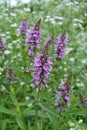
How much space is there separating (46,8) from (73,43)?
1.68 meters

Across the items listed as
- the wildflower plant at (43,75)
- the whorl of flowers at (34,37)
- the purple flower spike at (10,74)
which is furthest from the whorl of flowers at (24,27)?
the whorl of flowers at (34,37)

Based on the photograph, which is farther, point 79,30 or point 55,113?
point 79,30

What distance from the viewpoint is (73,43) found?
5906 millimetres

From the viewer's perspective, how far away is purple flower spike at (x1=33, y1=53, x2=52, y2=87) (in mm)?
2658

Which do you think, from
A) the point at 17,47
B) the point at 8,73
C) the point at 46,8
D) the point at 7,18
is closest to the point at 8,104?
the point at 8,73

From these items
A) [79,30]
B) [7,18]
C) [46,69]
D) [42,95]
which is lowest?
[79,30]

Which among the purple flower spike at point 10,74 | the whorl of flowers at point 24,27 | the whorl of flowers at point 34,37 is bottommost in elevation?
the purple flower spike at point 10,74

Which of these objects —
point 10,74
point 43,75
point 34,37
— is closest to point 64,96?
point 43,75

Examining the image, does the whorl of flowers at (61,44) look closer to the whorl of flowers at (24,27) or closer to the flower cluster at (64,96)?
the whorl of flowers at (24,27)

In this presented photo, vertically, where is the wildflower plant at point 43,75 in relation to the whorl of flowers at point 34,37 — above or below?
below

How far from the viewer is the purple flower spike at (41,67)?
266cm

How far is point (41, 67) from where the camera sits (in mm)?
2678

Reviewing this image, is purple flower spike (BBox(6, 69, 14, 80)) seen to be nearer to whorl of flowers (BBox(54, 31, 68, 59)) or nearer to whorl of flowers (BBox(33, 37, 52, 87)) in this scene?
whorl of flowers (BBox(54, 31, 68, 59))

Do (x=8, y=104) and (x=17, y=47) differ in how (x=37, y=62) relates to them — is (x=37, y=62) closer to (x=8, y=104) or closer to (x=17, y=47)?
(x=8, y=104)
